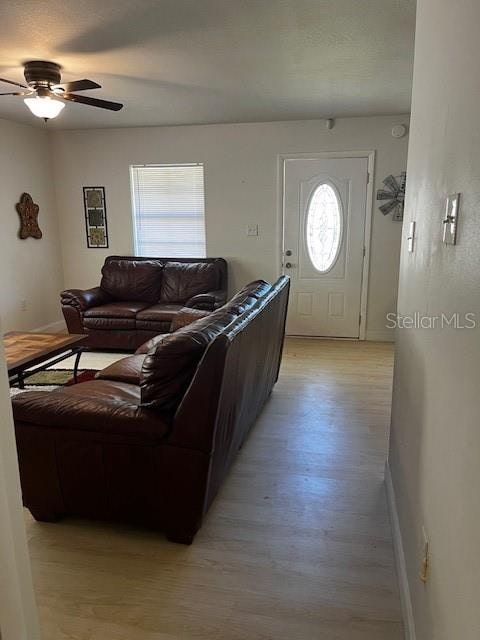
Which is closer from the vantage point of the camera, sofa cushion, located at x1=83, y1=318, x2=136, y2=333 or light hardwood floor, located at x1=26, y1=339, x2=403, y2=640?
light hardwood floor, located at x1=26, y1=339, x2=403, y2=640

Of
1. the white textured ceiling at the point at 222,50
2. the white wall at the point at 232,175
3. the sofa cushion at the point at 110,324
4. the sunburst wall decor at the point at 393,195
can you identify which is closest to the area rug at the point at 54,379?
the sofa cushion at the point at 110,324

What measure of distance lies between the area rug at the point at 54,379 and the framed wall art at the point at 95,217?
2129mm

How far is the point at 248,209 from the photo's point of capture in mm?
5469

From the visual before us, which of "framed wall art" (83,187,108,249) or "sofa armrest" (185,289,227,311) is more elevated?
"framed wall art" (83,187,108,249)

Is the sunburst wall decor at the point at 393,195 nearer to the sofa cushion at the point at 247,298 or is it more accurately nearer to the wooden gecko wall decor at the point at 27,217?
the sofa cushion at the point at 247,298

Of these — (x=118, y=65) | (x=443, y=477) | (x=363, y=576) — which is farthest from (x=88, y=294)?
(x=443, y=477)

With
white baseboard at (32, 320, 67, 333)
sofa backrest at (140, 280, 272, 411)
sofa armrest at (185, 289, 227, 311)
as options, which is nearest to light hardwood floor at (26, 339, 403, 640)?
sofa backrest at (140, 280, 272, 411)

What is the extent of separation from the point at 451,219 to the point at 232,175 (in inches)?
177

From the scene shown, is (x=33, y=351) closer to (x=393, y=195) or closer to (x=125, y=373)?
(x=125, y=373)

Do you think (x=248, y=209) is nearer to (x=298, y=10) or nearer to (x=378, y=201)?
(x=378, y=201)

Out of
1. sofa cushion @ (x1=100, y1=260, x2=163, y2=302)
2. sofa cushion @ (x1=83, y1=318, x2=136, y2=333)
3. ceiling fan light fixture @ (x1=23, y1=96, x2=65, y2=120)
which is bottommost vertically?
sofa cushion @ (x1=83, y1=318, x2=136, y2=333)

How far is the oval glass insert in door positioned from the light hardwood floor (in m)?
2.89

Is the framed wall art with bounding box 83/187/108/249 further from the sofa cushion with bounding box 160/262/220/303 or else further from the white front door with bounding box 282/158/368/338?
the white front door with bounding box 282/158/368/338

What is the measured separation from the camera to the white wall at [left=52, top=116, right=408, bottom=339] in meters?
5.13
